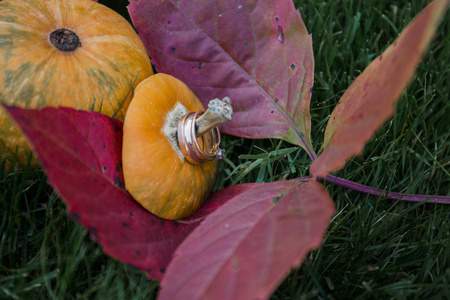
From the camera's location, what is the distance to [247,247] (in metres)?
1.02

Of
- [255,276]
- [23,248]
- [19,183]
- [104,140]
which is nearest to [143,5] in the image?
[104,140]

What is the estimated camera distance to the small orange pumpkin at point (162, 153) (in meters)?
1.22

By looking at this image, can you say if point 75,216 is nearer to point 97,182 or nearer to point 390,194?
point 97,182

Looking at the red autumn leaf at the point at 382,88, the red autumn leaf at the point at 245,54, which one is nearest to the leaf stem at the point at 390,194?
the red autumn leaf at the point at 245,54

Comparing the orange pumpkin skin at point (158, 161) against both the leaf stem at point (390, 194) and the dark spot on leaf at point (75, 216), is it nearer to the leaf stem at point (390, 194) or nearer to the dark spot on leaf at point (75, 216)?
the dark spot on leaf at point (75, 216)

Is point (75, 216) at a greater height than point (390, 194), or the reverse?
point (75, 216)

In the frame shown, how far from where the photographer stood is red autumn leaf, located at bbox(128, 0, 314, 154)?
1578mm

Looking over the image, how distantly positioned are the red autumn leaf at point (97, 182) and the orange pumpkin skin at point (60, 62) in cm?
14

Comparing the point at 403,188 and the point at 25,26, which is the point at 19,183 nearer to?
the point at 25,26

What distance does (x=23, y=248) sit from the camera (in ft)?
4.30

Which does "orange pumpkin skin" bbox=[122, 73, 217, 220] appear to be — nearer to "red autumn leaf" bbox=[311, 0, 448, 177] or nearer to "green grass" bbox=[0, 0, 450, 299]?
"green grass" bbox=[0, 0, 450, 299]

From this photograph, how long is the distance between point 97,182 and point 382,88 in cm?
75

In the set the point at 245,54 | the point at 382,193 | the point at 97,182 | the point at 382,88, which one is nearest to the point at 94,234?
the point at 97,182

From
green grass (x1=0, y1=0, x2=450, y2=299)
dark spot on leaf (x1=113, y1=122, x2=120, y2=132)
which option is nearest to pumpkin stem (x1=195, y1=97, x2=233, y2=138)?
dark spot on leaf (x1=113, y1=122, x2=120, y2=132)
